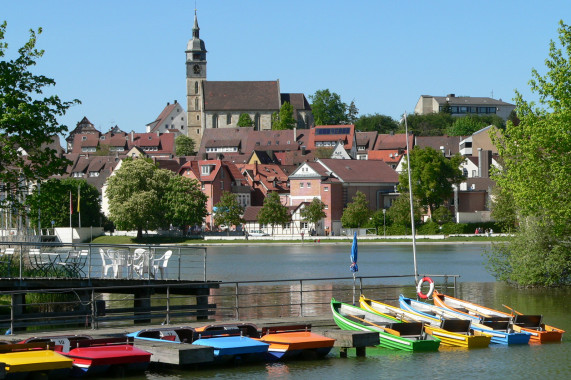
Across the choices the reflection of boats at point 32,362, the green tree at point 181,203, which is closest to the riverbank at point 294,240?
the green tree at point 181,203

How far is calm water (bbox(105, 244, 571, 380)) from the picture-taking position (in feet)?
80.9

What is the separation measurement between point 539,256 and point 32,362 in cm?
2808

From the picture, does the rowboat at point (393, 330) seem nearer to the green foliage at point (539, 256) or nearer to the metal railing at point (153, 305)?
the metal railing at point (153, 305)

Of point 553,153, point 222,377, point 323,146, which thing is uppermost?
point 323,146

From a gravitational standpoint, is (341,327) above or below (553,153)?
below

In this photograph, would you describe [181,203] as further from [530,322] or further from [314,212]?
[530,322]

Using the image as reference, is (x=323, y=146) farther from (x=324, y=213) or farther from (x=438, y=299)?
(x=438, y=299)

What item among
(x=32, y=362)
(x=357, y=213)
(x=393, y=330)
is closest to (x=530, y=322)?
(x=393, y=330)

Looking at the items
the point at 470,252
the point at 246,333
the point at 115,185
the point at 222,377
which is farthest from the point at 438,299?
the point at 115,185

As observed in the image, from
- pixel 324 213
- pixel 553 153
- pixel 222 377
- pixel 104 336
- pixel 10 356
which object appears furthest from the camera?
→ pixel 324 213

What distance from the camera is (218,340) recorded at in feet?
84.0

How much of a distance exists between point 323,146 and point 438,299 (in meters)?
168

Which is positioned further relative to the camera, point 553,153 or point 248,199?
point 248,199

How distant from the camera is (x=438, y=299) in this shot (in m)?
32.1
